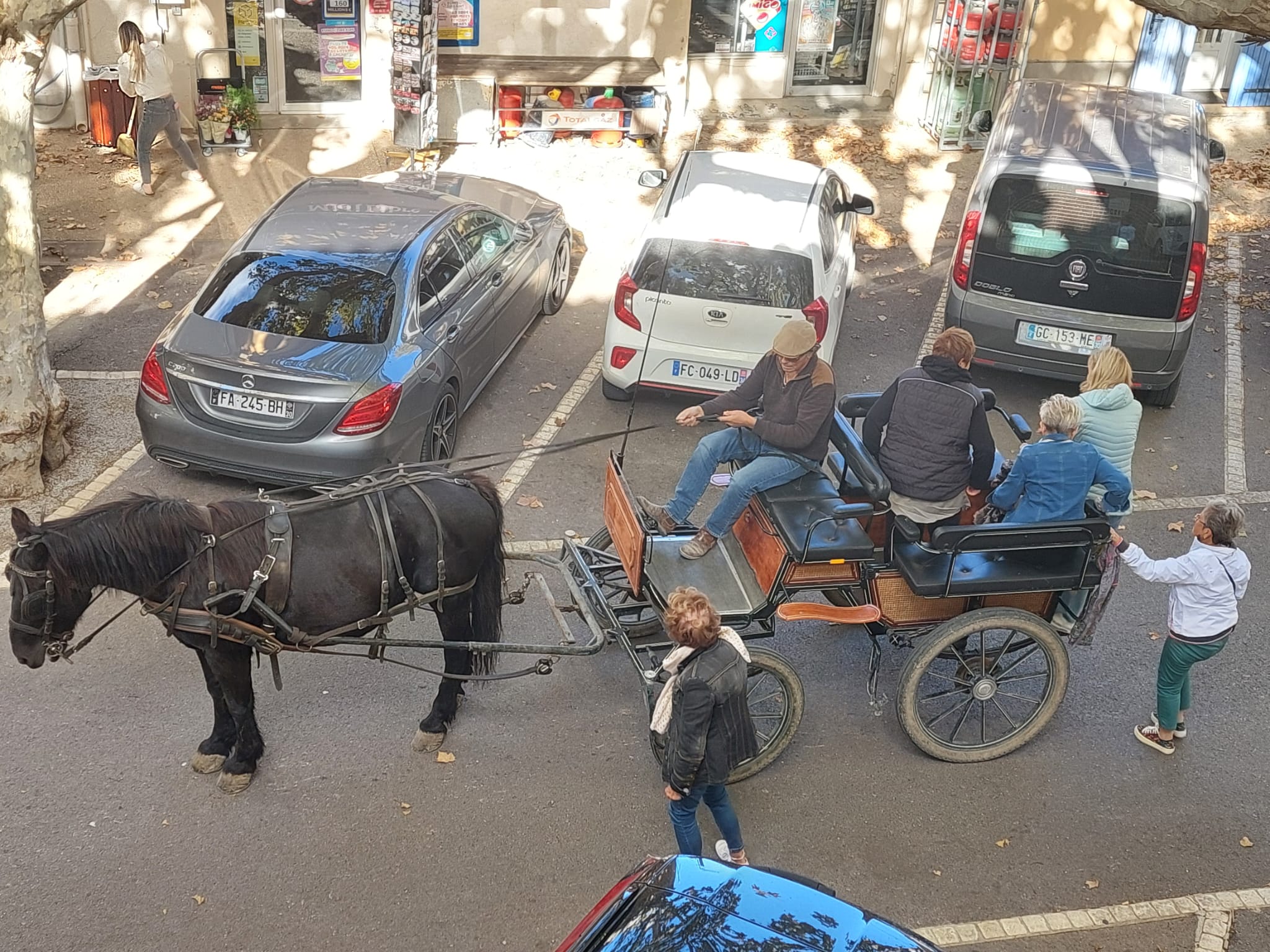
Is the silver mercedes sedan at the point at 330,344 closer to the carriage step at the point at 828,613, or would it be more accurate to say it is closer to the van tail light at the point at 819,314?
the van tail light at the point at 819,314

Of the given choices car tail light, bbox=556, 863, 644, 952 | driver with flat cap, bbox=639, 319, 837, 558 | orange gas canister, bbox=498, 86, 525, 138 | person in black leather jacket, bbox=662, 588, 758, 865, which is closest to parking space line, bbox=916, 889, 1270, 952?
person in black leather jacket, bbox=662, 588, 758, 865

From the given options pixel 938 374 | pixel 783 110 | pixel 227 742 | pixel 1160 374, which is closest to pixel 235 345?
pixel 227 742

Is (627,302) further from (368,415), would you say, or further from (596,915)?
(596,915)

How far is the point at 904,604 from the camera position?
6.24 meters

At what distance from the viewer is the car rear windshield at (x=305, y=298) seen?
8.14 meters

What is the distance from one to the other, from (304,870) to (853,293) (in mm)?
8558

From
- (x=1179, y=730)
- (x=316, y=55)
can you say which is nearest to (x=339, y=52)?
(x=316, y=55)

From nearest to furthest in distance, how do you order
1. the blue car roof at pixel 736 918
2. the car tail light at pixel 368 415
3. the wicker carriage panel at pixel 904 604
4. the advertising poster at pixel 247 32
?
the blue car roof at pixel 736 918
the wicker carriage panel at pixel 904 604
the car tail light at pixel 368 415
the advertising poster at pixel 247 32

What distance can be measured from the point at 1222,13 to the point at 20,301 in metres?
7.47

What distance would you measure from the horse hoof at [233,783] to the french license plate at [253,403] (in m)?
2.64

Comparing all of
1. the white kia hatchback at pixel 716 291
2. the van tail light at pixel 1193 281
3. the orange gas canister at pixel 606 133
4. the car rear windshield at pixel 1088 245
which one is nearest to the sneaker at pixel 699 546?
the white kia hatchback at pixel 716 291

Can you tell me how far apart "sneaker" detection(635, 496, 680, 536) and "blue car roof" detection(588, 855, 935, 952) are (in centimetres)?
246

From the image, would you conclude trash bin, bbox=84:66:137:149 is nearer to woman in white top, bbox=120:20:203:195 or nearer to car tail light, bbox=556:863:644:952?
woman in white top, bbox=120:20:203:195

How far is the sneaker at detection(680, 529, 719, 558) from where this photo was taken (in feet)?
20.8
